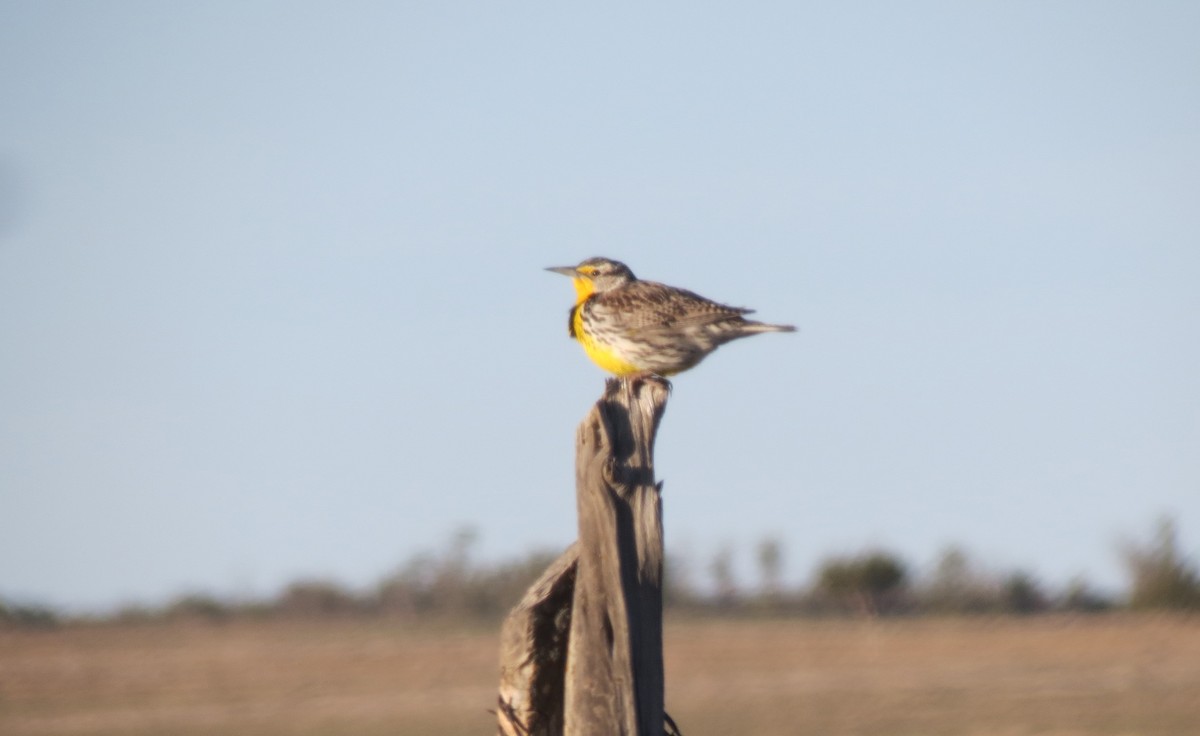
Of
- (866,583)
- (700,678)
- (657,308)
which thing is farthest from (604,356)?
(866,583)

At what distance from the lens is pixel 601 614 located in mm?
4477

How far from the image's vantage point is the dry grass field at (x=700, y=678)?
33156 mm

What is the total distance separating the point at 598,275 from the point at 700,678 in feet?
98.3

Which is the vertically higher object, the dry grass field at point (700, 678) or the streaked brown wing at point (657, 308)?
the streaked brown wing at point (657, 308)

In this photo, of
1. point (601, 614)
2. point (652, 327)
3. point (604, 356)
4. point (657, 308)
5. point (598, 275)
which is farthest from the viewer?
point (598, 275)

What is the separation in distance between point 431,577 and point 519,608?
4910cm

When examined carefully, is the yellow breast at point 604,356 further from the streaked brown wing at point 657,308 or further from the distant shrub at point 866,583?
the distant shrub at point 866,583

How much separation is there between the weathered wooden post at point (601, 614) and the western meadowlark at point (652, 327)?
5.23 m

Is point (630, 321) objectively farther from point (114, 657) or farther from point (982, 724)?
point (114, 657)

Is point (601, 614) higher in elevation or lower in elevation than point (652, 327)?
lower

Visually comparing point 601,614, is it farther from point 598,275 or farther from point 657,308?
point 598,275

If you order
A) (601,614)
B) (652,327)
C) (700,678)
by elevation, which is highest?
(652,327)

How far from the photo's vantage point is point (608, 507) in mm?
4531

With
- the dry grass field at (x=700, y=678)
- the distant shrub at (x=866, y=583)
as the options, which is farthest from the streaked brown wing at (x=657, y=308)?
the distant shrub at (x=866, y=583)
